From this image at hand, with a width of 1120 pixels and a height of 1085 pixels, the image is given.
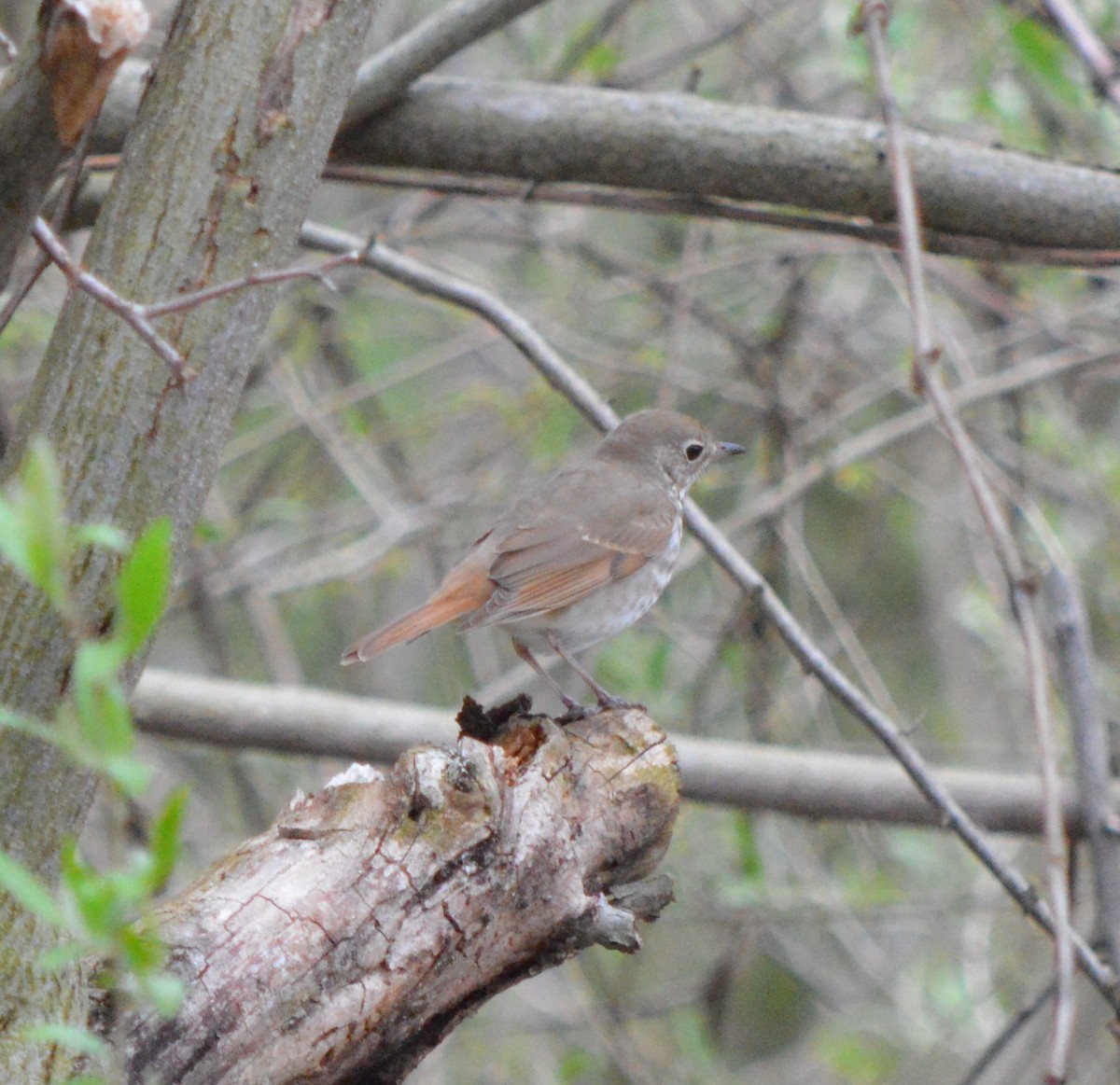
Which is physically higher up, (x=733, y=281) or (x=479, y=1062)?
(x=733, y=281)

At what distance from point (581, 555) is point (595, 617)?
0.19m

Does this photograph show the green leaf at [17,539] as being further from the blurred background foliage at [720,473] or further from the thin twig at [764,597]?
the blurred background foliage at [720,473]

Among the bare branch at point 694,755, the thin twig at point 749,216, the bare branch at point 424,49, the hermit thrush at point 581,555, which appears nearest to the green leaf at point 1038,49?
the thin twig at point 749,216

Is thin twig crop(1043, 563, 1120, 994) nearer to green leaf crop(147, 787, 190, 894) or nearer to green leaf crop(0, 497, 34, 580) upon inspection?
green leaf crop(147, 787, 190, 894)

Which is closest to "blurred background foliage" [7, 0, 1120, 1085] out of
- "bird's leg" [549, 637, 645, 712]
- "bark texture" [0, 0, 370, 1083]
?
"bird's leg" [549, 637, 645, 712]

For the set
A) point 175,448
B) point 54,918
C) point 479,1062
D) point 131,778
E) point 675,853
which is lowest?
point 479,1062

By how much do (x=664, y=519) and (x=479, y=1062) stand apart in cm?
428

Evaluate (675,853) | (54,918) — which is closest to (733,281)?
(675,853)

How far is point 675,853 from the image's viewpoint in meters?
6.45

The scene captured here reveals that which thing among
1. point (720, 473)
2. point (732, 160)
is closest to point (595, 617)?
point (732, 160)

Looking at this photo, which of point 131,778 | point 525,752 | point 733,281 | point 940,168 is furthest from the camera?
point 733,281

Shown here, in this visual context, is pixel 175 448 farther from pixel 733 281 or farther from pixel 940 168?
pixel 733 281

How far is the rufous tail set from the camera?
3.47m

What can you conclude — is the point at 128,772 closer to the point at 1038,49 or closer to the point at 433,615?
the point at 433,615
